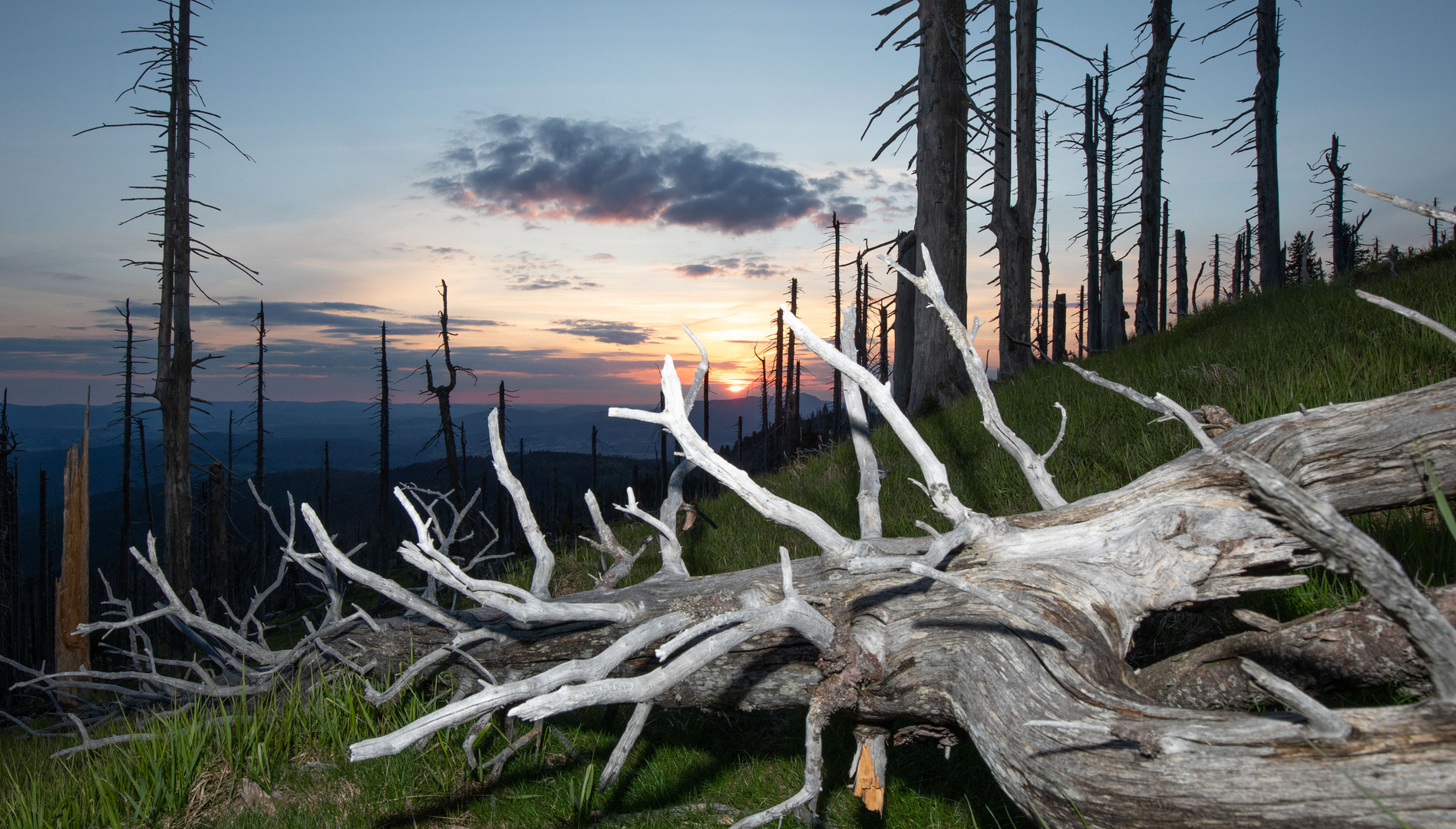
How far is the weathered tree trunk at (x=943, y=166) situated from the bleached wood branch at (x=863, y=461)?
728 centimetres

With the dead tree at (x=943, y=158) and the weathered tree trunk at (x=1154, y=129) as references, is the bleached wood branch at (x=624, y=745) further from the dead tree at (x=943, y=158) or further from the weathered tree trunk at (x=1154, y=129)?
the weathered tree trunk at (x=1154, y=129)

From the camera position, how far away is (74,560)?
12.0 m

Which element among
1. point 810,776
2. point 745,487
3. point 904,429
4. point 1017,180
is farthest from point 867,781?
point 1017,180

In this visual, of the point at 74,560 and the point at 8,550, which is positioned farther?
the point at 8,550

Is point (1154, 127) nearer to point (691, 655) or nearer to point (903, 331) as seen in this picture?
point (903, 331)

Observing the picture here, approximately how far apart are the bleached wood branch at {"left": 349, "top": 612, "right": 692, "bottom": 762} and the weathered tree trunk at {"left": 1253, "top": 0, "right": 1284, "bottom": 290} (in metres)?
18.7

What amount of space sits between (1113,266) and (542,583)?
1890 centimetres

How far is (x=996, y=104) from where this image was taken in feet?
49.9

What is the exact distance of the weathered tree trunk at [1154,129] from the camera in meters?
17.1

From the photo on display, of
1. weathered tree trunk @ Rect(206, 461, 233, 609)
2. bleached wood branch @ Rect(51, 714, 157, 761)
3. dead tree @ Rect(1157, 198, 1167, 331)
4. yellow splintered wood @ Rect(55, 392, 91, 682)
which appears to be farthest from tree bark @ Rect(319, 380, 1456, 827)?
dead tree @ Rect(1157, 198, 1167, 331)

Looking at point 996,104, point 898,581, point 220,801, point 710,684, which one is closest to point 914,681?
point 898,581

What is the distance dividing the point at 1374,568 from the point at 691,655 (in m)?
1.72

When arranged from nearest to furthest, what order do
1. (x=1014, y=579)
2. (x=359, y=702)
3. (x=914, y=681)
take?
1. (x=914, y=681)
2. (x=1014, y=579)
3. (x=359, y=702)

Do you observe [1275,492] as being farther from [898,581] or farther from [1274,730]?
[898,581]
